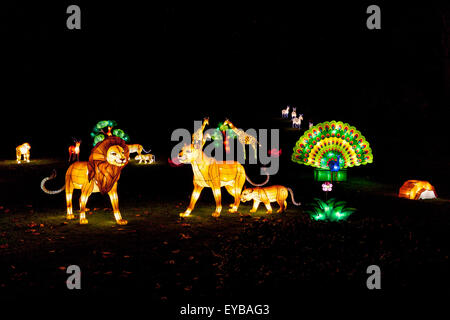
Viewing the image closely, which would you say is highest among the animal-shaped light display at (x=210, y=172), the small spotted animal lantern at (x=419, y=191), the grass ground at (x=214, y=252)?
the animal-shaped light display at (x=210, y=172)

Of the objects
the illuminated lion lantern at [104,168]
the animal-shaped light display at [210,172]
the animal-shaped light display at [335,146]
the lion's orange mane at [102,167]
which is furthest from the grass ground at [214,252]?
the animal-shaped light display at [335,146]

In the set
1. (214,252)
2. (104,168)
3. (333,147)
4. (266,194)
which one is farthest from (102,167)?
(333,147)

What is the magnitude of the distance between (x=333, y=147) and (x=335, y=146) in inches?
3.1

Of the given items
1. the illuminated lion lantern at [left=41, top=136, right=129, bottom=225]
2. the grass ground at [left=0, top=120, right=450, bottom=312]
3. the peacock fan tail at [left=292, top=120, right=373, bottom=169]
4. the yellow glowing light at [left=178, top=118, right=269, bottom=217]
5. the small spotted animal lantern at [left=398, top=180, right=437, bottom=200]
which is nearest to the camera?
the grass ground at [left=0, top=120, right=450, bottom=312]

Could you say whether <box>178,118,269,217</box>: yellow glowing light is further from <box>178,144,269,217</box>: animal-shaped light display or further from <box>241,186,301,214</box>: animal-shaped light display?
<box>241,186,301,214</box>: animal-shaped light display

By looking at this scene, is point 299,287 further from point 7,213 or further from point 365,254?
point 7,213

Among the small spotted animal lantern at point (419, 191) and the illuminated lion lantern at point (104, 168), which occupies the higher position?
A: the illuminated lion lantern at point (104, 168)

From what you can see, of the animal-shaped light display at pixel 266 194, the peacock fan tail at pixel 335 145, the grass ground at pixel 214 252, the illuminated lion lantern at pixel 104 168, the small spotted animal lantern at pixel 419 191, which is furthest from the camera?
the peacock fan tail at pixel 335 145

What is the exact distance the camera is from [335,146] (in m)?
15.6

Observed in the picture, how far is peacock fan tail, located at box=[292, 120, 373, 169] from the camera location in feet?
50.5

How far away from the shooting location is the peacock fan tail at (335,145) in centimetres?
1538

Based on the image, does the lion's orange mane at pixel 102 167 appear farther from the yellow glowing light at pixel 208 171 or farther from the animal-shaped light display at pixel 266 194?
the animal-shaped light display at pixel 266 194

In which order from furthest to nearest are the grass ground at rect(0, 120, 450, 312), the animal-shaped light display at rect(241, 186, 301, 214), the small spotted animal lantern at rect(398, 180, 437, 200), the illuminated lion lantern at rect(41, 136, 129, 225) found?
1. the small spotted animal lantern at rect(398, 180, 437, 200)
2. the animal-shaped light display at rect(241, 186, 301, 214)
3. the illuminated lion lantern at rect(41, 136, 129, 225)
4. the grass ground at rect(0, 120, 450, 312)

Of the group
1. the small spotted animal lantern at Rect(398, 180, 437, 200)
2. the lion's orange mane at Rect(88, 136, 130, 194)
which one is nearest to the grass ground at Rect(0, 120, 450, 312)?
the small spotted animal lantern at Rect(398, 180, 437, 200)
